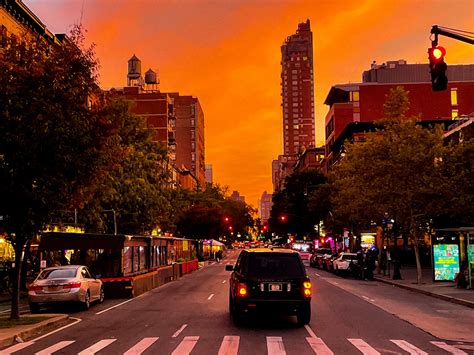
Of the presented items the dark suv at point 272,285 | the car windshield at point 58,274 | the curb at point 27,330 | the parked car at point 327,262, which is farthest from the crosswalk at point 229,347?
the parked car at point 327,262

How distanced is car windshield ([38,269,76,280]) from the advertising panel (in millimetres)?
19543

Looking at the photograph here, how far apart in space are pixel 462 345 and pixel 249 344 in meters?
4.79

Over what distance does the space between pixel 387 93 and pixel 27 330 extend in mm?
86572

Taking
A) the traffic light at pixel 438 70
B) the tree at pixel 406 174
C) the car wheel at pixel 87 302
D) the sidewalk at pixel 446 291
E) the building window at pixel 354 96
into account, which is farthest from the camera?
the building window at pixel 354 96

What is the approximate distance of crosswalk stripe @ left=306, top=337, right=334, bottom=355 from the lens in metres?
12.1

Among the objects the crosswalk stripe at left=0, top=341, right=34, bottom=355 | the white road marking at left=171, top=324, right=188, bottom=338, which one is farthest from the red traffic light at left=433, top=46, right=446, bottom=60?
the crosswalk stripe at left=0, top=341, right=34, bottom=355

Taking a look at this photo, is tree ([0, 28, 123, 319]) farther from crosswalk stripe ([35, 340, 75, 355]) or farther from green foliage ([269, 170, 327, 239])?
green foliage ([269, 170, 327, 239])

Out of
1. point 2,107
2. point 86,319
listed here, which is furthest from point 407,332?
point 2,107

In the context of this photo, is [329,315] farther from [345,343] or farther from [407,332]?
[345,343]

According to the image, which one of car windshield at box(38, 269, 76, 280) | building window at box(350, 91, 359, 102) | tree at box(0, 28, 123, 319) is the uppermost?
building window at box(350, 91, 359, 102)

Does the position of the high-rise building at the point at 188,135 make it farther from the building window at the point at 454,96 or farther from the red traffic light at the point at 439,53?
the red traffic light at the point at 439,53

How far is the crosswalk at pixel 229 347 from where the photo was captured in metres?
12.2

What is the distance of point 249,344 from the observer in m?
13.0

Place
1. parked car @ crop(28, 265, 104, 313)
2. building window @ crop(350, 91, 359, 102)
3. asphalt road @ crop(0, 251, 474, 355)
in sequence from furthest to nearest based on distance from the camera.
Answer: building window @ crop(350, 91, 359, 102) → parked car @ crop(28, 265, 104, 313) → asphalt road @ crop(0, 251, 474, 355)
